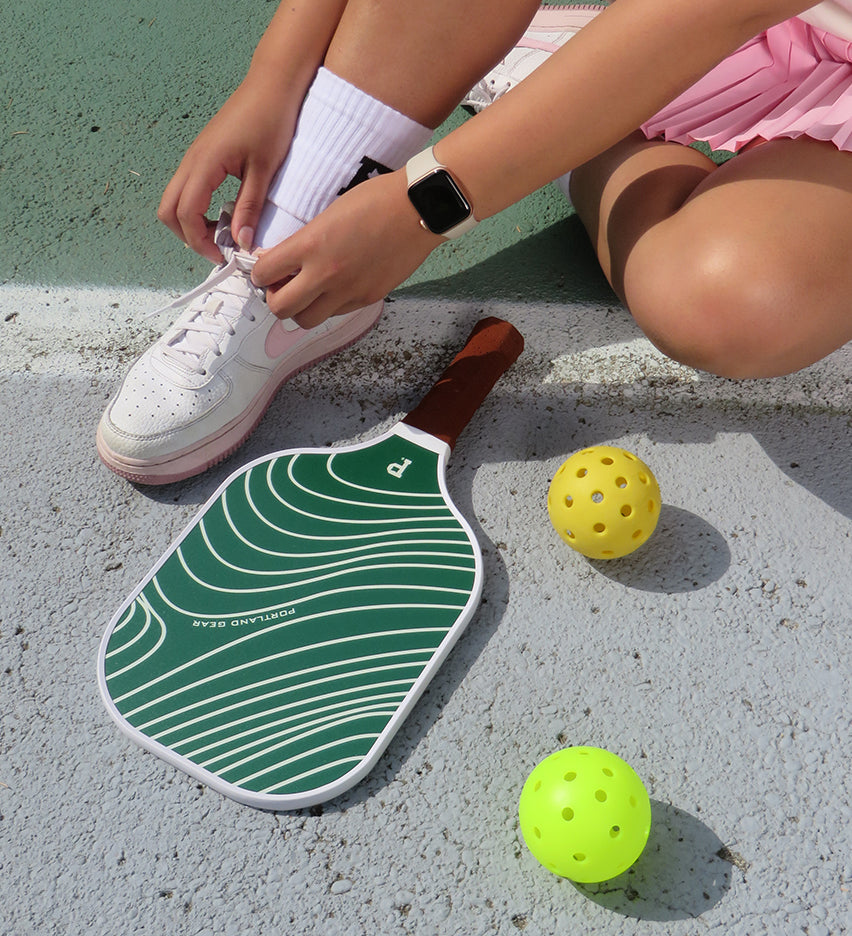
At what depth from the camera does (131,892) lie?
1.01m

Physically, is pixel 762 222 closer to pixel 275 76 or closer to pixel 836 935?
pixel 275 76

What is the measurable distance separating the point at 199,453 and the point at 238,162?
477 mm

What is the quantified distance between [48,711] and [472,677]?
1.95ft

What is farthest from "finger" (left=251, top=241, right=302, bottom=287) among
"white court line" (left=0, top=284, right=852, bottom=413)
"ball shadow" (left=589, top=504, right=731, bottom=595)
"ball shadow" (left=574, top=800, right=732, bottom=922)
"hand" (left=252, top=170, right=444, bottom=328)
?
"ball shadow" (left=574, top=800, right=732, bottom=922)

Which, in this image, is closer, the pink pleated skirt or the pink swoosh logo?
the pink pleated skirt

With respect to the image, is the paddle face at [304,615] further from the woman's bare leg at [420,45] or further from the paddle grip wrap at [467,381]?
the woman's bare leg at [420,45]

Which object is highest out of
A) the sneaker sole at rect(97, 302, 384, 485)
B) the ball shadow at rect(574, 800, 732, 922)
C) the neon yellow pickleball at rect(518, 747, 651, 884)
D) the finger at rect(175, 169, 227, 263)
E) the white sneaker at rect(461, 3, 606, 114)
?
the finger at rect(175, 169, 227, 263)

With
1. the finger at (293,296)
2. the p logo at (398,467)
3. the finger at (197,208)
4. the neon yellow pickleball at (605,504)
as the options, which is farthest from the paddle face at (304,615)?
the finger at (197,208)

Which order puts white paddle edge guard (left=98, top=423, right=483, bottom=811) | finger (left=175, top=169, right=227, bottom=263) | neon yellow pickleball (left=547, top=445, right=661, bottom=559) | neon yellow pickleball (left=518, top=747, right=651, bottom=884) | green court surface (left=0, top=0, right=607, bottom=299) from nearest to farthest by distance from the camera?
1. neon yellow pickleball (left=518, top=747, right=651, bottom=884)
2. white paddle edge guard (left=98, top=423, right=483, bottom=811)
3. neon yellow pickleball (left=547, top=445, right=661, bottom=559)
4. finger (left=175, top=169, right=227, bottom=263)
5. green court surface (left=0, top=0, right=607, bottom=299)

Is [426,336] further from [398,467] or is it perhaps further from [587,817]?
[587,817]

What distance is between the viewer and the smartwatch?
3.63 ft

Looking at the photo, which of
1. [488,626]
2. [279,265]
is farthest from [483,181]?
[488,626]

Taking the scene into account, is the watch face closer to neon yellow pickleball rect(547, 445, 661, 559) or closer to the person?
the person

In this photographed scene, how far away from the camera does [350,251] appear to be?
115 centimetres
